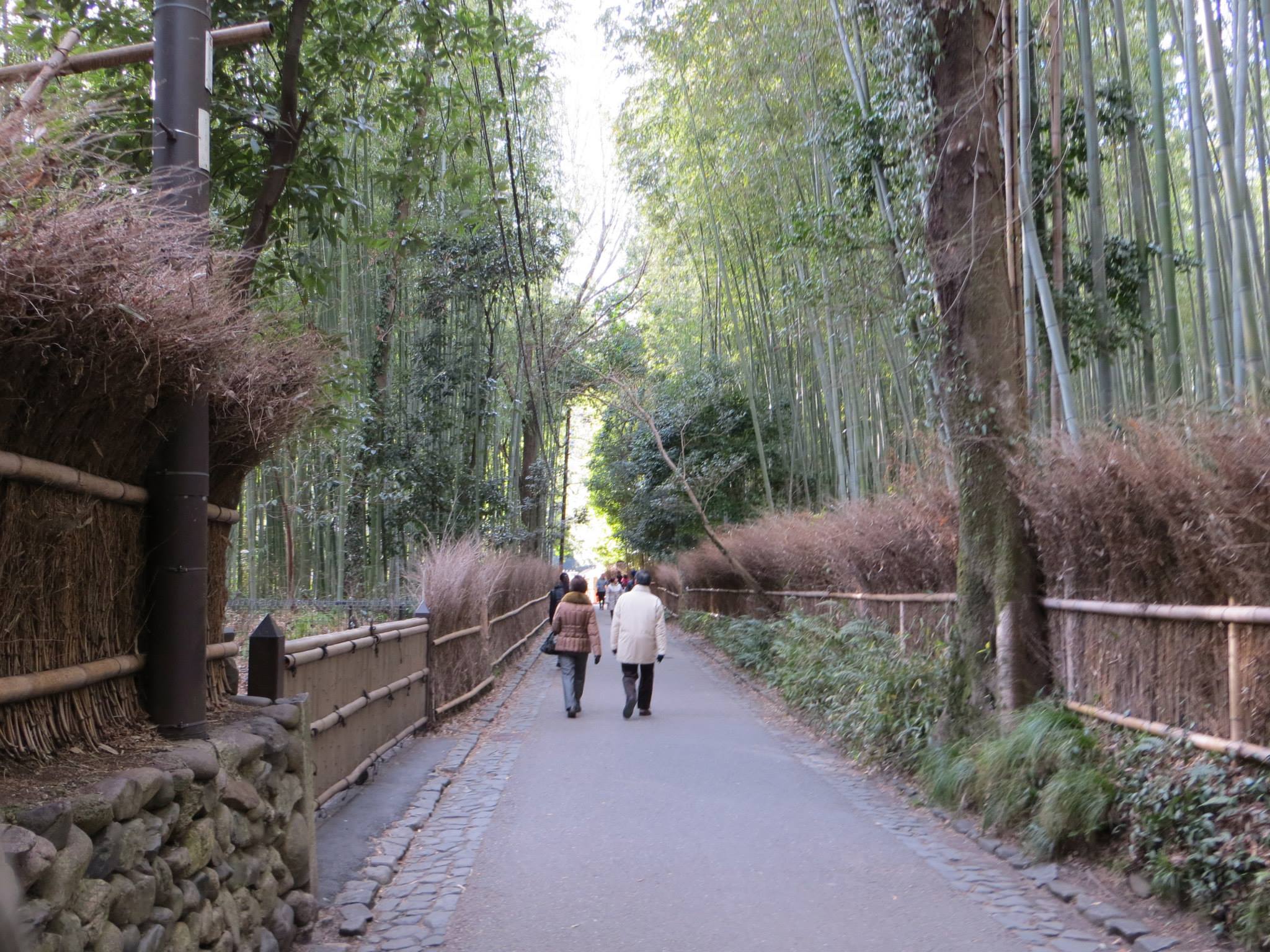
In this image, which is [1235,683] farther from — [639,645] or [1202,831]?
[639,645]

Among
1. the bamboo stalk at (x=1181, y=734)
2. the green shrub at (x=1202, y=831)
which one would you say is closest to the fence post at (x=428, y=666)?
the bamboo stalk at (x=1181, y=734)

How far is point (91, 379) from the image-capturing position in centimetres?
305

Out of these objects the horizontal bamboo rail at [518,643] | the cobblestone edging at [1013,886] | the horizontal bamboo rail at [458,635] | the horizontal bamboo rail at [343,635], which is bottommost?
the cobblestone edging at [1013,886]

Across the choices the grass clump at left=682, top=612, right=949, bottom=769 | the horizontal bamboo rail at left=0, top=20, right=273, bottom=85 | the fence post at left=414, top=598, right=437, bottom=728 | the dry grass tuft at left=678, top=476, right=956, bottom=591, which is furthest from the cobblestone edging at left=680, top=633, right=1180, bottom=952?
the horizontal bamboo rail at left=0, top=20, right=273, bottom=85

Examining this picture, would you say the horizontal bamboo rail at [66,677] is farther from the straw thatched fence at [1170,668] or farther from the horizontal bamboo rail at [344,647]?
the straw thatched fence at [1170,668]

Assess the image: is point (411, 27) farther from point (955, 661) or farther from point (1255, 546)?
point (1255, 546)

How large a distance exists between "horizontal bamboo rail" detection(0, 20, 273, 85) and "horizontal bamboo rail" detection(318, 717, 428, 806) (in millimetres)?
3722

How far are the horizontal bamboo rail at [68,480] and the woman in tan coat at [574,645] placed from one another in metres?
7.86

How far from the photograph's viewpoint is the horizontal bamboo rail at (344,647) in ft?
18.1

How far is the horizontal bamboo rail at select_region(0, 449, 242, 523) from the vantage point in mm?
2912

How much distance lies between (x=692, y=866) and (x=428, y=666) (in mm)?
4898

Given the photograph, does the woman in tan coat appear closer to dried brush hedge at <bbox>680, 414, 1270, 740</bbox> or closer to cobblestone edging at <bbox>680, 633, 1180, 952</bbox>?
cobblestone edging at <bbox>680, 633, 1180, 952</bbox>

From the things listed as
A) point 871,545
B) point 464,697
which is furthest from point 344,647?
point 871,545

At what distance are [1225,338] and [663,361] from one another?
23.6m
